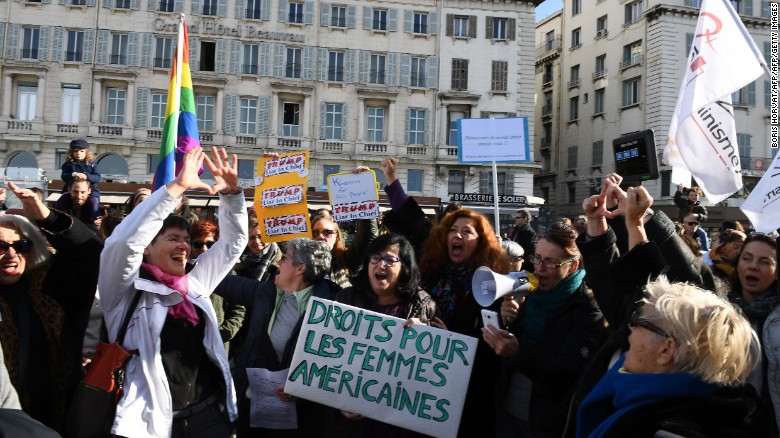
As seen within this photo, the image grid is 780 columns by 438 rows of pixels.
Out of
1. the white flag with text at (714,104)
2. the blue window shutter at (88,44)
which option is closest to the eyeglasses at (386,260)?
the white flag with text at (714,104)

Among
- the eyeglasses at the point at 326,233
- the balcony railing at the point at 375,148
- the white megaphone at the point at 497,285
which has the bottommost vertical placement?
the white megaphone at the point at 497,285

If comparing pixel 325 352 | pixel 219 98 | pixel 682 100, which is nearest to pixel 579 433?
pixel 325 352

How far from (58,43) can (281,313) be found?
34.3m

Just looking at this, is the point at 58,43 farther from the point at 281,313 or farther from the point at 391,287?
the point at 391,287

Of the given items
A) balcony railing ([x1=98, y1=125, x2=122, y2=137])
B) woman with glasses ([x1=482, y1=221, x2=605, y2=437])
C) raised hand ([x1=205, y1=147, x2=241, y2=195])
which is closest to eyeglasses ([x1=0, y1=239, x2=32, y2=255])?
raised hand ([x1=205, y1=147, x2=241, y2=195])

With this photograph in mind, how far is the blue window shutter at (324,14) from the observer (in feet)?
114

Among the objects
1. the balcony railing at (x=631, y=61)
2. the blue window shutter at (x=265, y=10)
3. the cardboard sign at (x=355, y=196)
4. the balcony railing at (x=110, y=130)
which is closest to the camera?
the cardboard sign at (x=355, y=196)

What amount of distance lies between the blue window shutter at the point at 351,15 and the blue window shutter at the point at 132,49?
11098 mm

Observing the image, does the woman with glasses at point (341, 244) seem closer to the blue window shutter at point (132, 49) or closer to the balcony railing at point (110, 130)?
the balcony railing at point (110, 130)

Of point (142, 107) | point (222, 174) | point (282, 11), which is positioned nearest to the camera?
point (222, 174)

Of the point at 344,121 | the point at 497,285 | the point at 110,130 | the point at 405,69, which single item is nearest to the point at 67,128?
the point at 110,130

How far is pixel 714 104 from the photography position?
5.07 m

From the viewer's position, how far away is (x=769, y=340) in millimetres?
2785

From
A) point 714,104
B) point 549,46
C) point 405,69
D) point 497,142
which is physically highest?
point 549,46
